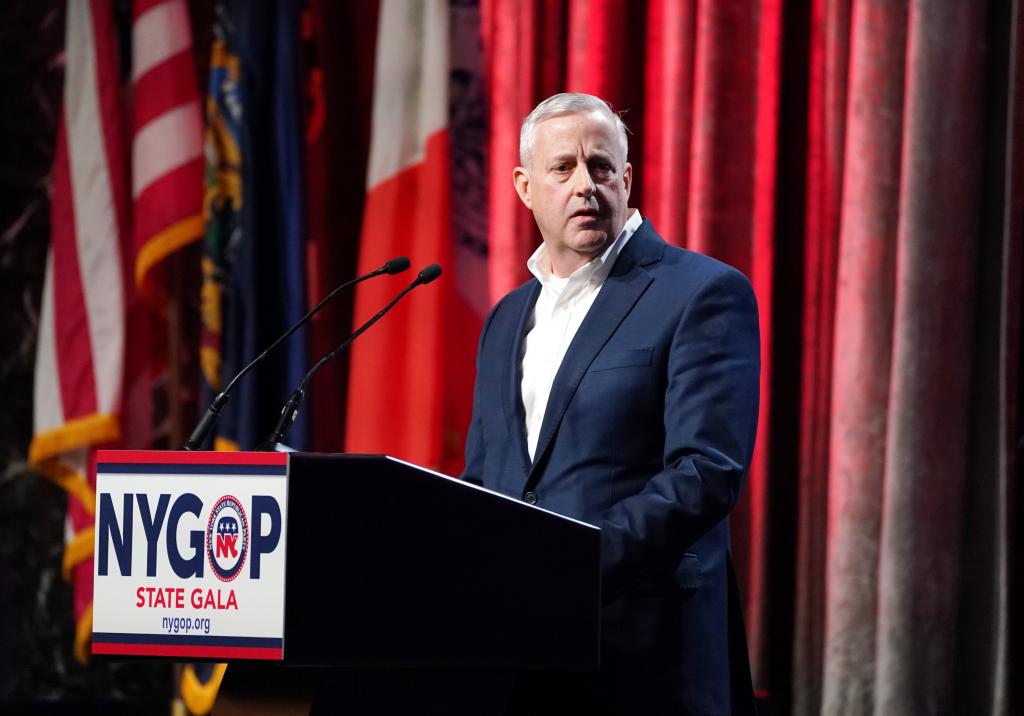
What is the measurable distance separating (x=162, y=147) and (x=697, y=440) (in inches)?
Result: 98.4

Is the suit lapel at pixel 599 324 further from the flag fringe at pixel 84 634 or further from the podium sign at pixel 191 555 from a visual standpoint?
the flag fringe at pixel 84 634

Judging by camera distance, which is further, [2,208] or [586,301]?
[2,208]

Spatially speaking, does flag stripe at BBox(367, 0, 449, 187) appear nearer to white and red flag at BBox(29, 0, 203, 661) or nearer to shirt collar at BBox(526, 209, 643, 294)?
white and red flag at BBox(29, 0, 203, 661)

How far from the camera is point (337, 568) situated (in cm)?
130

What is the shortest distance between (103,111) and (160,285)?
0.56m

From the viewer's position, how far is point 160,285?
3678mm

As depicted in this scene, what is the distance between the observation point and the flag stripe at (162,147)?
366 centimetres

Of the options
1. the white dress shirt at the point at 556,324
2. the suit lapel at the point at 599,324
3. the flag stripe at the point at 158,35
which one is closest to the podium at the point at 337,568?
the suit lapel at the point at 599,324

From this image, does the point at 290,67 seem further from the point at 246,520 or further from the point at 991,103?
the point at 246,520

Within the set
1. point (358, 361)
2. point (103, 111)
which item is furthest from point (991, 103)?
point (103, 111)

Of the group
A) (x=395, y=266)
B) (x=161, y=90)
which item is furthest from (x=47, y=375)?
(x=395, y=266)

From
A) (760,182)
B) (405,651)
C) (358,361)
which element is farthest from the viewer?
(358,361)

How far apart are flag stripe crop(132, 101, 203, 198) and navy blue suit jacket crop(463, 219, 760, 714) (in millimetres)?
2108

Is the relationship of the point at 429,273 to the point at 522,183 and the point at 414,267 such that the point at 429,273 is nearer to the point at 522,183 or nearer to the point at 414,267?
the point at 522,183
